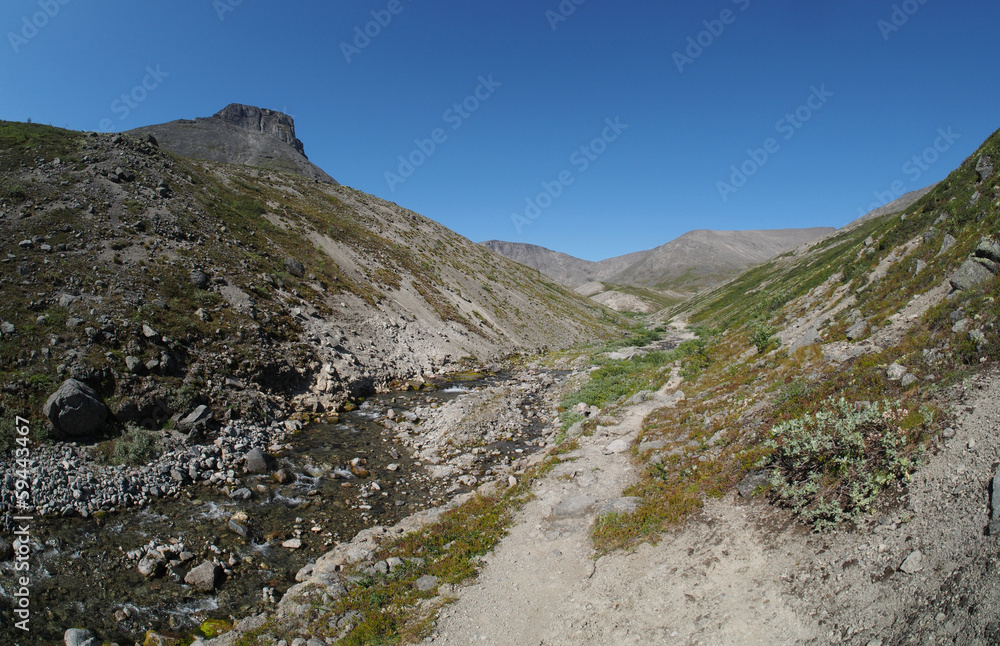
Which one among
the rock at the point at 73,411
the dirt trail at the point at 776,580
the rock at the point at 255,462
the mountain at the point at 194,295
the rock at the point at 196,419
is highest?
the mountain at the point at 194,295

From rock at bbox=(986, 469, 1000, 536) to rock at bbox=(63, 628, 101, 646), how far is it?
1527cm

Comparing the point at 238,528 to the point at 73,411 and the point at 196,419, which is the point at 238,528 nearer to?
the point at 196,419

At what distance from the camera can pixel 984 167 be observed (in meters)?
16.8

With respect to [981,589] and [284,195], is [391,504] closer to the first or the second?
[981,589]

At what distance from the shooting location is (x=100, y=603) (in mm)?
9602

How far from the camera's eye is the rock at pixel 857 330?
14258mm

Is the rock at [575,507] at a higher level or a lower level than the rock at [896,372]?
lower

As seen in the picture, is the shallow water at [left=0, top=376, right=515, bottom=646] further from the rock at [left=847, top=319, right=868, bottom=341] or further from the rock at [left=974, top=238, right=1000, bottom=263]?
the rock at [left=974, top=238, right=1000, bottom=263]

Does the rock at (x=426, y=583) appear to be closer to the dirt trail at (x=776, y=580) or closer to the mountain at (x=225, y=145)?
the dirt trail at (x=776, y=580)

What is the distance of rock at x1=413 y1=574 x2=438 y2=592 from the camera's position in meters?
9.75

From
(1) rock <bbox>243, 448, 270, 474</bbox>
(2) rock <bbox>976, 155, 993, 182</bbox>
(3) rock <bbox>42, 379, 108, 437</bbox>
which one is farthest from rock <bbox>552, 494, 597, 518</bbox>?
(2) rock <bbox>976, 155, 993, 182</bbox>

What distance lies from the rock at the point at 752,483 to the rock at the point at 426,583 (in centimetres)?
736

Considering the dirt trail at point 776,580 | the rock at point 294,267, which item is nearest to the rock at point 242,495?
the dirt trail at point 776,580

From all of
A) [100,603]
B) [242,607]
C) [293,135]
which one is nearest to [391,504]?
[242,607]
